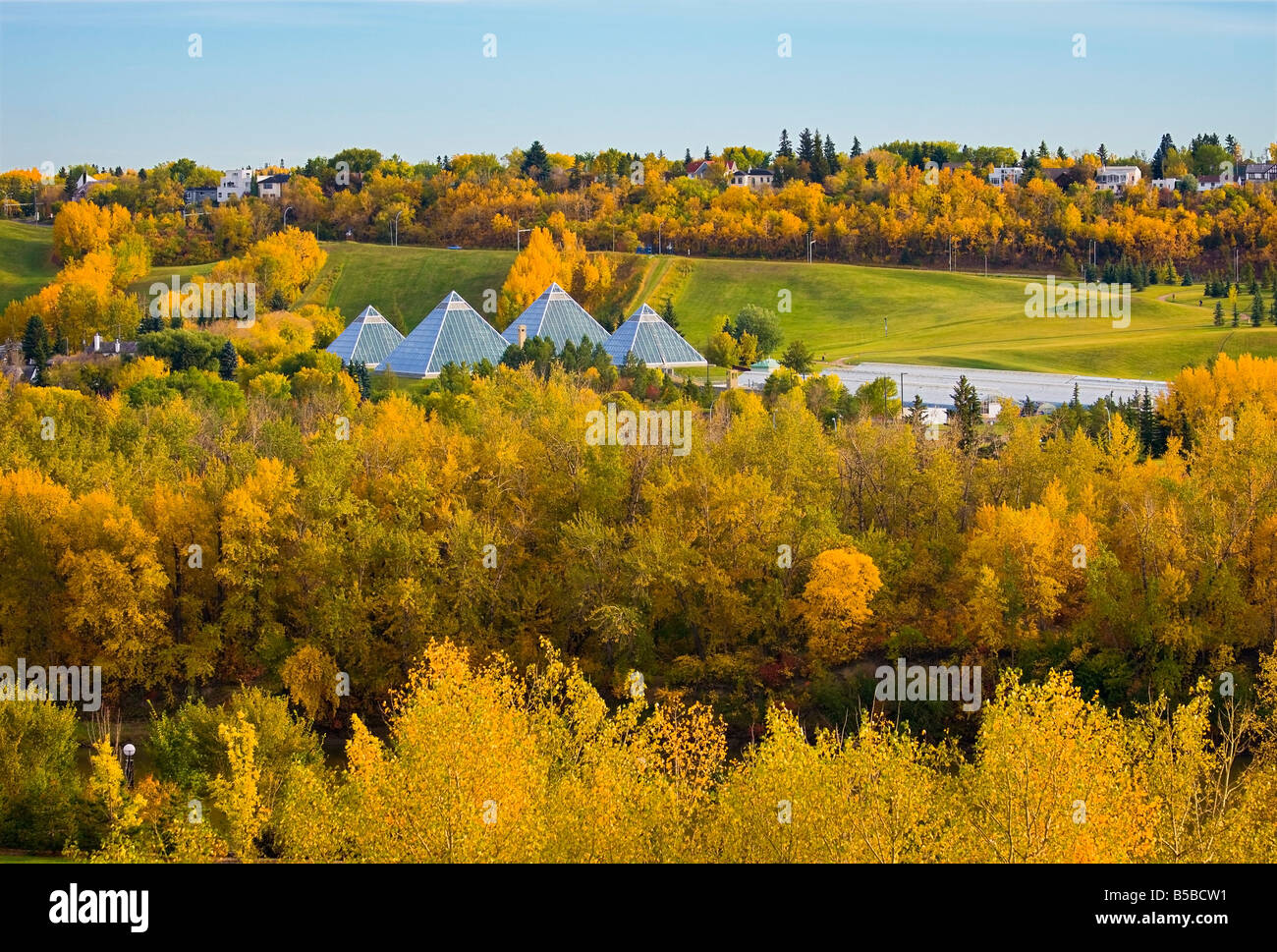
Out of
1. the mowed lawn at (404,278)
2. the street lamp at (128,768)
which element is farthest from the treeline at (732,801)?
the mowed lawn at (404,278)

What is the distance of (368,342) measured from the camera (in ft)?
323

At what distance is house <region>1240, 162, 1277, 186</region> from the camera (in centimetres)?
15586

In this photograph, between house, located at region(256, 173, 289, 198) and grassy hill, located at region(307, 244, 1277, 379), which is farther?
house, located at region(256, 173, 289, 198)

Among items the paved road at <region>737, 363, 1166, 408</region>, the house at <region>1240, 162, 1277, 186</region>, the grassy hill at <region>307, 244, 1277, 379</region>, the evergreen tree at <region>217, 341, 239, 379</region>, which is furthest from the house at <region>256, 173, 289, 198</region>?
the house at <region>1240, 162, 1277, 186</region>

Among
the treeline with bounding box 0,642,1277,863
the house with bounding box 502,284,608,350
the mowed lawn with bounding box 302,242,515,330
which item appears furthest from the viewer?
the mowed lawn with bounding box 302,242,515,330

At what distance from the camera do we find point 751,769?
26641 mm

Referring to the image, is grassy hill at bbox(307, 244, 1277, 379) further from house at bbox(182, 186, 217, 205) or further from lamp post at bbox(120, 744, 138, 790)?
lamp post at bbox(120, 744, 138, 790)

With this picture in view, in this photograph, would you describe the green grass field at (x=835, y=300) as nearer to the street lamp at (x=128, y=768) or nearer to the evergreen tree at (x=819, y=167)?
the evergreen tree at (x=819, y=167)

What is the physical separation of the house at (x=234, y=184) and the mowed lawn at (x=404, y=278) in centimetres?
3044

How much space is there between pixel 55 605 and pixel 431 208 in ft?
359

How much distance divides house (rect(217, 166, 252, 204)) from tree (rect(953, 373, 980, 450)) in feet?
375

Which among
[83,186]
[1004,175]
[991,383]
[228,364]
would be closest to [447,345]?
[228,364]

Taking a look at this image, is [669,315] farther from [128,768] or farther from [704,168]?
[128,768]
